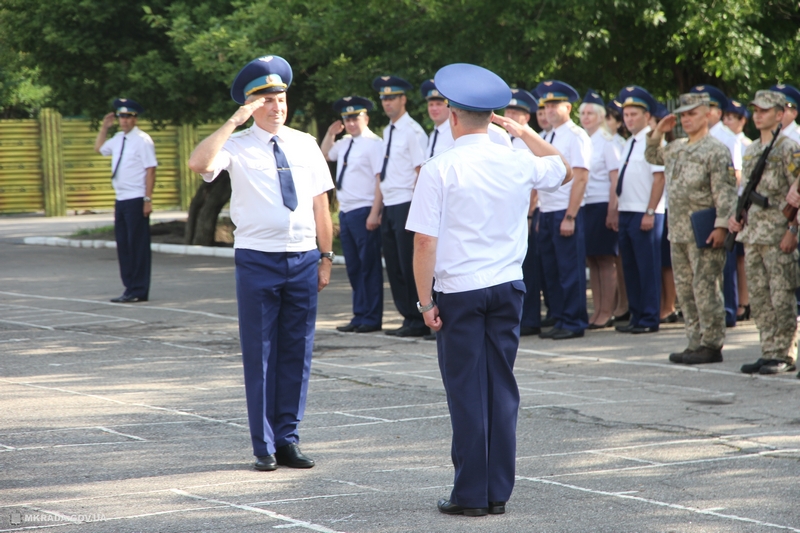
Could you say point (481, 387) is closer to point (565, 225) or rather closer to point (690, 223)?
point (690, 223)

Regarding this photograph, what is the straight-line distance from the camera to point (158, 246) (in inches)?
790

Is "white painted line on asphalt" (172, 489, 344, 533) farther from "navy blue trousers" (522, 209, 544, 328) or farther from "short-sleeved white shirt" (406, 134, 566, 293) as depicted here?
"navy blue trousers" (522, 209, 544, 328)

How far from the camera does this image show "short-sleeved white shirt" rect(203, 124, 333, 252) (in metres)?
5.84

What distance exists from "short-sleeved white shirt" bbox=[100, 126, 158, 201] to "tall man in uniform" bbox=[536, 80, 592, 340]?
5.18 metres

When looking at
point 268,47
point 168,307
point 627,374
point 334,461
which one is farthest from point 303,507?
point 268,47

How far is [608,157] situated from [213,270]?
25.3 feet

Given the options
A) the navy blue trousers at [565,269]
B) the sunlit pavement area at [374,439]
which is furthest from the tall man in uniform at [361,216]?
the navy blue trousers at [565,269]

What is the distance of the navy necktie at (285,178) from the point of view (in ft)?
19.2

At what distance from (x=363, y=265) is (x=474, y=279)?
6055 mm

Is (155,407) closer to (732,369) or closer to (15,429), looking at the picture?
(15,429)

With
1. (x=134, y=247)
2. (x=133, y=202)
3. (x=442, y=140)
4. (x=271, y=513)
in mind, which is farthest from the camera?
(x=133, y=202)

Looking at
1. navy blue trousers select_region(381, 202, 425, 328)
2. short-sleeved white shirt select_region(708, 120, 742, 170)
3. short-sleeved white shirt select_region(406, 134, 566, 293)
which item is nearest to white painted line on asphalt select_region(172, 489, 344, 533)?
short-sleeved white shirt select_region(406, 134, 566, 293)

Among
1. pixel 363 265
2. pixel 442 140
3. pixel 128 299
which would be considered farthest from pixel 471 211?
pixel 128 299

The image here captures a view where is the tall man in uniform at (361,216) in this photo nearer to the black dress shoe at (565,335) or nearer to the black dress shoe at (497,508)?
the black dress shoe at (565,335)
